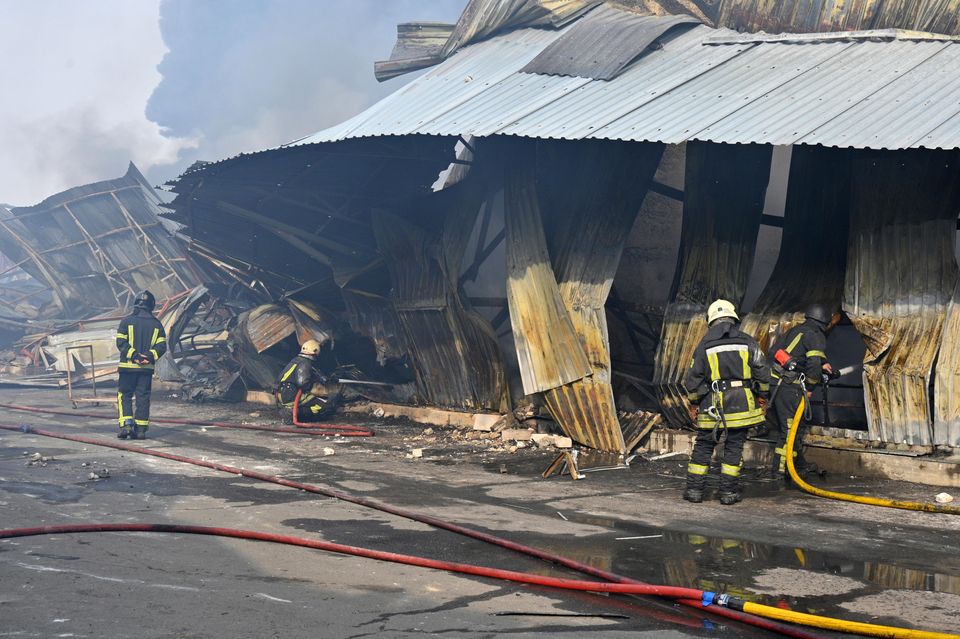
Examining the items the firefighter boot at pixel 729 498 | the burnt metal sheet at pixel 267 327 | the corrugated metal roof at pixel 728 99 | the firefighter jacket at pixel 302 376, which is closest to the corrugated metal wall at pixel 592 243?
the corrugated metal roof at pixel 728 99

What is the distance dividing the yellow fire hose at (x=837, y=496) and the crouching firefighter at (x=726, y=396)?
85 cm

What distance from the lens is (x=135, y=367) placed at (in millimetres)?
13133

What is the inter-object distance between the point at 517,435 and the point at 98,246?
19064 mm

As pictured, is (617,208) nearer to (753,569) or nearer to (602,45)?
(602,45)

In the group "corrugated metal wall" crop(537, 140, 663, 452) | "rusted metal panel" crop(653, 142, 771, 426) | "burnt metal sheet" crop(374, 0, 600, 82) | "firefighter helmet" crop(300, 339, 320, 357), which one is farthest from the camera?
"firefighter helmet" crop(300, 339, 320, 357)

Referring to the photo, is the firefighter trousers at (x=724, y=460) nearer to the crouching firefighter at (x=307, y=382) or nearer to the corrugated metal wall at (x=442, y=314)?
the corrugated metal wall at (x=442, y=314)

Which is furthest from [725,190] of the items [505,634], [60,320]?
[60,320]

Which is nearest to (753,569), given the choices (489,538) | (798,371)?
(489,538)

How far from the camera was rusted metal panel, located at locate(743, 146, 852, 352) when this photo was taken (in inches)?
440

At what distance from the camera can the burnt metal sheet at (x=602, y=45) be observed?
12906 mm

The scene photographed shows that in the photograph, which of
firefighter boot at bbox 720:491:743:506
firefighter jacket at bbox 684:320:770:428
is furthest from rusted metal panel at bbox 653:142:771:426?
firefighter boot at bbox 720:491:743:506

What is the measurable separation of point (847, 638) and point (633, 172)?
8257 millimetres

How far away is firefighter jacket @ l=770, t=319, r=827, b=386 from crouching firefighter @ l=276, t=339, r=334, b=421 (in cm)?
736

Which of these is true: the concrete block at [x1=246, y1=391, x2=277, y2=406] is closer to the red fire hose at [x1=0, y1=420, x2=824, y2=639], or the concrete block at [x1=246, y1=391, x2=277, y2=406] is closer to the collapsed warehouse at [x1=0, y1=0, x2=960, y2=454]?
the collapsed warehouse at [x1=0, y1=0, x2=960, y2=454]
